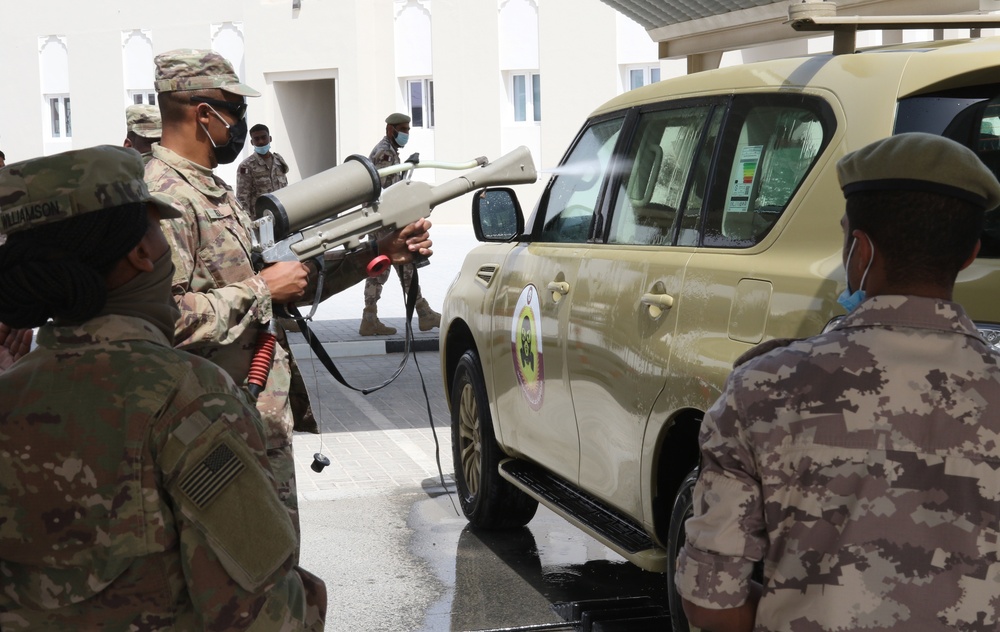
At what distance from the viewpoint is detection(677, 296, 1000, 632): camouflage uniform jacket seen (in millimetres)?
1991

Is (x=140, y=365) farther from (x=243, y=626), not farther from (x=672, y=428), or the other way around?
(x=672, y=428)

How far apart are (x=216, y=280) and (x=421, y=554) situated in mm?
2491

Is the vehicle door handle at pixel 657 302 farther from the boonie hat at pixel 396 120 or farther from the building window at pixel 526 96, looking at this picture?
the building window at pixel 526 96

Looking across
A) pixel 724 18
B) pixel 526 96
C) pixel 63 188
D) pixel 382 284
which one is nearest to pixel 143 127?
pixel 724 18

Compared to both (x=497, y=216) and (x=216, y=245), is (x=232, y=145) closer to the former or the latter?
(x=216, y=245)

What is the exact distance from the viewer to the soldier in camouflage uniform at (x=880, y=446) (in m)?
1.99

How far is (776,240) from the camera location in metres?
3.71

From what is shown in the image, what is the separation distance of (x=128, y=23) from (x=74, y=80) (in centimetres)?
281

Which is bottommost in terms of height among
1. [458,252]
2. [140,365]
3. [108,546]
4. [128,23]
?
[458,252]

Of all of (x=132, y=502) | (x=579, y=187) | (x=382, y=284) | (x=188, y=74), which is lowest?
(x=382, y=284)

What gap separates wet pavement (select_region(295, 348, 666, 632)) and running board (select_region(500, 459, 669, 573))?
0.48 meters

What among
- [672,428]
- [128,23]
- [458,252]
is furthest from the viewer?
[128,23]

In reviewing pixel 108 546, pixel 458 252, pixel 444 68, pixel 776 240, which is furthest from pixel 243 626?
pixel 444 68

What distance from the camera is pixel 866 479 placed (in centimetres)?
201
